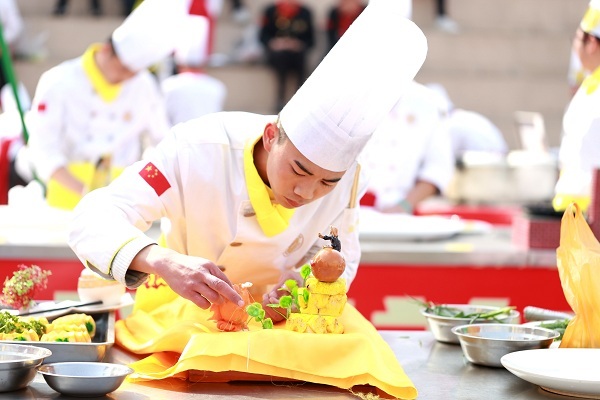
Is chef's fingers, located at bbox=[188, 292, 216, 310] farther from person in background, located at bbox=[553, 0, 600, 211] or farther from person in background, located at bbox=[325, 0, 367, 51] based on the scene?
person in background, located at bbox=[325, 0, 367, 51]

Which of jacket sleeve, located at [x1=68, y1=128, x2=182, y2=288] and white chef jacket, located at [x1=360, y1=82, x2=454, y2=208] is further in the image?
white chef jacket, located at [x1=360, y1=82, x2=454, y2=208]

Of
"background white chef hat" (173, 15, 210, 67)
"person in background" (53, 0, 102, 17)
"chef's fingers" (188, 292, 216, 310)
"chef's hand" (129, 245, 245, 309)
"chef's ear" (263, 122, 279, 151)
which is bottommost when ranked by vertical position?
"person in background" (53, 0, 102, 17)

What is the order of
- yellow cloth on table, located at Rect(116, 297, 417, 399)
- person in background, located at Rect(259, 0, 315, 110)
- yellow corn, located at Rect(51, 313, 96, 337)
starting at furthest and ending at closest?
1. person in background, located at Rect(259, 0, 315, 110)
2. yellow corn, located at Rect(51, 313, 96, 337)
3. yellow cloth on table, located at Rect(116, 297, 417, 399)

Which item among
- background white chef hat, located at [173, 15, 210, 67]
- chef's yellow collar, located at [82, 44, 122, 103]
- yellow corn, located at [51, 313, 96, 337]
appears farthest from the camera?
background white chef hat, located at [173, 15, 210, 67]

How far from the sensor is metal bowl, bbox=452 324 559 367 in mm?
1880

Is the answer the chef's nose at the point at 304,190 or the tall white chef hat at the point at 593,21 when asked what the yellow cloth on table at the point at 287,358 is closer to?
the chef's nose at the point at 304,190

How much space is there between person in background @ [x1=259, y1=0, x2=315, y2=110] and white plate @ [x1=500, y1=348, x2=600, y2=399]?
7747 mm

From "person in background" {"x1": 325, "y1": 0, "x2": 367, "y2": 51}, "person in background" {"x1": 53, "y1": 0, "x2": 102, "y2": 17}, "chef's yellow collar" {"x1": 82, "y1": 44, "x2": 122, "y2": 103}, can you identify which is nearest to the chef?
"chef's yellow collar" {"x1": 82, "y1": 44, "x2": 122, "y2": 103}

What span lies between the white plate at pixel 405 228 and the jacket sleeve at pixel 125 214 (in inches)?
57.7

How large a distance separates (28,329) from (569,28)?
9.66 metres

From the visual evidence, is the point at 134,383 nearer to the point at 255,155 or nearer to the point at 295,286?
the point at 295,286

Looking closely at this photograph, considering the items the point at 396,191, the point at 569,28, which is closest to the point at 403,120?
the point at 396,191

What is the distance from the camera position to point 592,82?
3.87 metres

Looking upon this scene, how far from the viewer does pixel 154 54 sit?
4566mm
